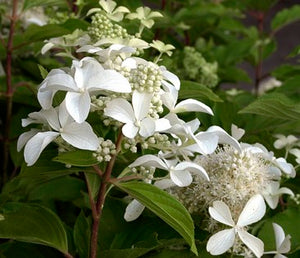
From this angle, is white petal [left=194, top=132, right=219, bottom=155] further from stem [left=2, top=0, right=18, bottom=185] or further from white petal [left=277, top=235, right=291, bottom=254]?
stem [left=2, top=0, right=18, bottom=185]

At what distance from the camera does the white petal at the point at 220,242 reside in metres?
0.61

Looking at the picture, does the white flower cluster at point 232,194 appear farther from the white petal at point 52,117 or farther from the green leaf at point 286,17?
the green leaf at point 286,17

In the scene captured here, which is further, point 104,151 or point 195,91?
point 195,91

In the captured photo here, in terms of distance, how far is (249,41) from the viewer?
1.47 metres

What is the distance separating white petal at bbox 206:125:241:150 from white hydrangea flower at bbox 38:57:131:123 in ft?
0.40

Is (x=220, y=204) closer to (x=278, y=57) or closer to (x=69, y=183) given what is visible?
(x=69, y=183)

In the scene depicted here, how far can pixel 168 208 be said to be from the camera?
55 centimetres

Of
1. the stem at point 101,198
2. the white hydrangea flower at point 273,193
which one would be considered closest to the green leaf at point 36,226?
the stem at point 101,198

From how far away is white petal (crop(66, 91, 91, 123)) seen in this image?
522 mm

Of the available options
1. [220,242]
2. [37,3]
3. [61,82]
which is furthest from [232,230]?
[37,3]

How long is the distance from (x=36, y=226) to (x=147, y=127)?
19cm

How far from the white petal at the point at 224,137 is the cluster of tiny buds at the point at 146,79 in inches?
3.3

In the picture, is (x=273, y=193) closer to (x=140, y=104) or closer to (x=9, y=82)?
(x=140, y=104)

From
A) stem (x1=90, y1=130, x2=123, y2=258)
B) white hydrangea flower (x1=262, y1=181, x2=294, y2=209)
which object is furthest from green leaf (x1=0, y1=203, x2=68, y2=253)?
white hydrangea flower (x1=262, y1=181, x2=294, y2=209)
